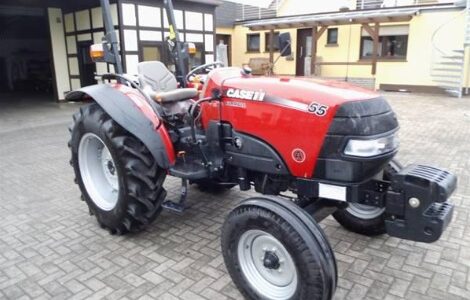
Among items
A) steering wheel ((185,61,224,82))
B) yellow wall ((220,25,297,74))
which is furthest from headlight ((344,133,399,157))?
yellow wall ((220,25,297,74))

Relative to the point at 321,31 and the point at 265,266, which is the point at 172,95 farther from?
the point at 321,31

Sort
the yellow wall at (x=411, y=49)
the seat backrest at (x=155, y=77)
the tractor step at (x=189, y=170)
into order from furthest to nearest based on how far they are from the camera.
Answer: the yellow wall at (x=411, y=49)
the seat backrest at (x=155, y=77)
the tractor step at (x=189, y=170)

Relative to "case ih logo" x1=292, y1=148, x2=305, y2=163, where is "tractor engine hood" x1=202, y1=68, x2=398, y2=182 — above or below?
above

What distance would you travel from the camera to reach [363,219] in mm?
3039

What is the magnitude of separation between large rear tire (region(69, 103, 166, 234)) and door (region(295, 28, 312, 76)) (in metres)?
14.5

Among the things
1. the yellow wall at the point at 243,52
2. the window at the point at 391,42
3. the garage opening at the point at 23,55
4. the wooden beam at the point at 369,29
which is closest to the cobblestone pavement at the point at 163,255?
the wooden beam at the point at 369,29

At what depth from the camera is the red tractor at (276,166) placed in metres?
2.07

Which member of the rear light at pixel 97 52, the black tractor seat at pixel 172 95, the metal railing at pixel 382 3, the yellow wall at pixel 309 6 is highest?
the yellow wall at pixel 309 6

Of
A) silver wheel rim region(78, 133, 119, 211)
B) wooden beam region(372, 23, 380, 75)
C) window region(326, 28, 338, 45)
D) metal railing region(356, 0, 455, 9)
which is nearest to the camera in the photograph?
silver wheel rim region(78, 133, 119, 211)

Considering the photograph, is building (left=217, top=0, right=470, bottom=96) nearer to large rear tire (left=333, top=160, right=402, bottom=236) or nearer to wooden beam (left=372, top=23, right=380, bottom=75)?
wooden beam (left=372, top=23, right=380, bottom=75)

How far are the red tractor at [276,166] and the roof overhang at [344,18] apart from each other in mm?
12635

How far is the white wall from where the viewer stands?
1196 centimetres

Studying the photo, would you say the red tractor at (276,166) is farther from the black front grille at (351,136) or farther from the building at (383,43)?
the building at (383,43)

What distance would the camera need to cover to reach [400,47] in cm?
1460
